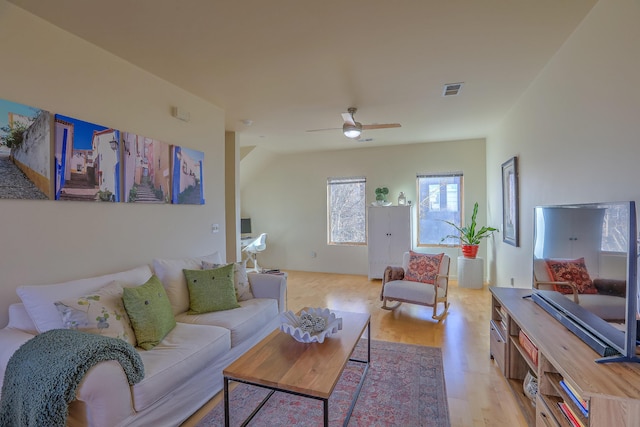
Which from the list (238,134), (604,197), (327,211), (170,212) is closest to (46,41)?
(170,212)

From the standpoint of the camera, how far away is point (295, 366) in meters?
1.64

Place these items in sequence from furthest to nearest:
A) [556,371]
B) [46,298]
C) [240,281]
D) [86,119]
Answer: [240,281]
[86,119]
[46,298]
[556,371]

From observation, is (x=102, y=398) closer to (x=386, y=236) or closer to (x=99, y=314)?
(x=99, y=314)

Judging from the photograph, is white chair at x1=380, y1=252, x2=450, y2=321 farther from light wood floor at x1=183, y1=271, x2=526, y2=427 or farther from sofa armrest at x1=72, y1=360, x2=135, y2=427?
sofa armrest at x1=72, y1=360, x2=135, y2=427

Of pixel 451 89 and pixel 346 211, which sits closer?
pixel 451 89

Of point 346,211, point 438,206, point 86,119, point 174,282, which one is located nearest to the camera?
point 86,119

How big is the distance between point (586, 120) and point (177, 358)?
9.96 feet

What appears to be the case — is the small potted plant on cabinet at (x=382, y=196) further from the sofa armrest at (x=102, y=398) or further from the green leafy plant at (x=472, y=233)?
the sofa armrest at (x=102, y=398)

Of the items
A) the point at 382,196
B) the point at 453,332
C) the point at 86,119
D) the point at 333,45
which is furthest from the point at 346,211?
the point at 86,119

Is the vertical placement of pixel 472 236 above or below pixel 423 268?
above

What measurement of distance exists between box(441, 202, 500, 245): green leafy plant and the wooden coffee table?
11.9ft

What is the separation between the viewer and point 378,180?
591 cm

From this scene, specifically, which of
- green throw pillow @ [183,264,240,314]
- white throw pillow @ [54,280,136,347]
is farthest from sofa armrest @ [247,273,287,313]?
white throw pillow @ [54,280,136,347]

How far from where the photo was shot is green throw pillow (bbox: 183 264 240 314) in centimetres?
250
